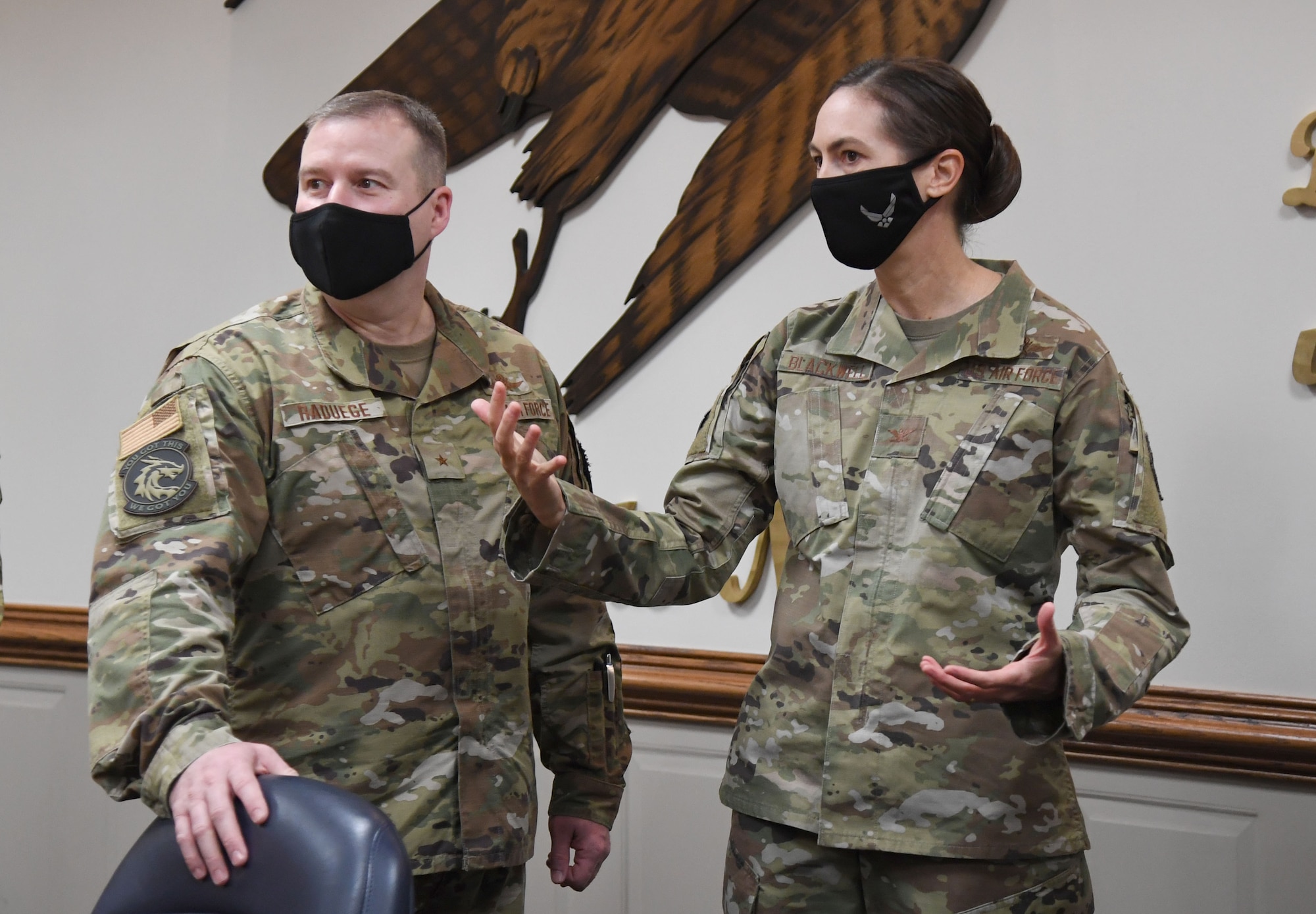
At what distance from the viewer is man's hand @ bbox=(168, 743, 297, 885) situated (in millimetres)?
1046

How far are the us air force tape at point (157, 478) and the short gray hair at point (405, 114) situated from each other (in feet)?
1.55

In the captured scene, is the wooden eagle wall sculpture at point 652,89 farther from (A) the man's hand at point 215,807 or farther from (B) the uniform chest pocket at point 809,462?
(A) the man's hand at point 215,807

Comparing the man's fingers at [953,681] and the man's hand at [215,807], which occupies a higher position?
the man's fingers at [953,681]

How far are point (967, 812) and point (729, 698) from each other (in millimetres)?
980

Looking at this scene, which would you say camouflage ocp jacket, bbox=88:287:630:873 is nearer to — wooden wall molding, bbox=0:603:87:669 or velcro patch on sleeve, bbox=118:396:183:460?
velcro patch on sleeve, bbox=118:396:183:460

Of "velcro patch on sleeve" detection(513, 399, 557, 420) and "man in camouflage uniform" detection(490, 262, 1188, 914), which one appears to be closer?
"man in camouflage uniform" detection(490, 262, 1188, 914)

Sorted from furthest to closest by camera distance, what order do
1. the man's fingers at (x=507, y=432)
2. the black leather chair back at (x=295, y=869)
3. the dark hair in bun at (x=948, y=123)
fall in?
the dark hair in bun at (x=948, y=123) → the man's fingers at (x=507, y=432) → the black leather chair back at (x=295, y=869)

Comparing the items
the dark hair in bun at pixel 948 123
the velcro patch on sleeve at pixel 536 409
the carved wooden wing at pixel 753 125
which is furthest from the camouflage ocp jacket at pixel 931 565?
the carved wooden wing at pixel 753 125

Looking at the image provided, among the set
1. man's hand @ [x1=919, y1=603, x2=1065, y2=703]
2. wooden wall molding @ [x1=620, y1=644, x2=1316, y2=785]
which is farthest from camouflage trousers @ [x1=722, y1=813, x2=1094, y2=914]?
wooden wall molding @ [x1=620, y1=644, x2=1316, y2=785]

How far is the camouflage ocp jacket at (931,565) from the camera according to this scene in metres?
1.35

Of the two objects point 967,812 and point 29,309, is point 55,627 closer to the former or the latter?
point 29,309

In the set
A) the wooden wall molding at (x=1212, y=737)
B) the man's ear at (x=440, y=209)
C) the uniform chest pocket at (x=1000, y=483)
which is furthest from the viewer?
the wooden wall molding at (x=1212, y=737)

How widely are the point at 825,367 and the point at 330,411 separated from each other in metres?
0.61

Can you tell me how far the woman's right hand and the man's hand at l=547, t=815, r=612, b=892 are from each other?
516mm
